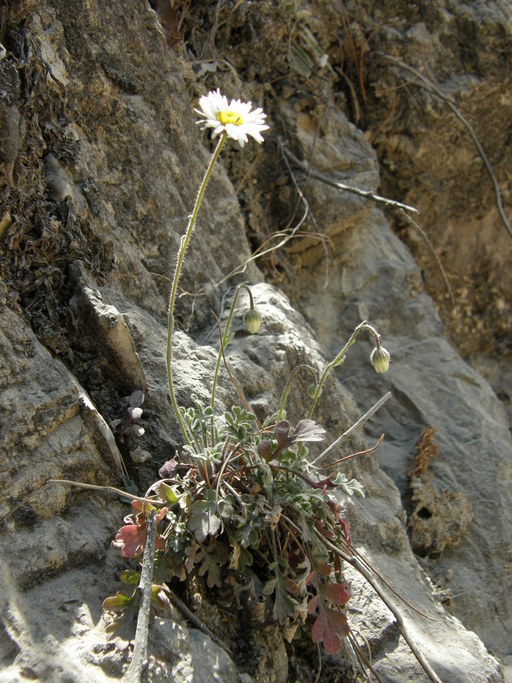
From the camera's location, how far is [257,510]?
1899 mm

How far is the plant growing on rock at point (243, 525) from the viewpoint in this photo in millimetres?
1788

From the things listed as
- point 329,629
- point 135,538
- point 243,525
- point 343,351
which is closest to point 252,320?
point 343,351

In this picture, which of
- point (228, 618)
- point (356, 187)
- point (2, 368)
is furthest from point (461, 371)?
point (2, 368)

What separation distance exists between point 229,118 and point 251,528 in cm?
111

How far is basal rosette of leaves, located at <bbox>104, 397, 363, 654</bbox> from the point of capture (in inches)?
71.4

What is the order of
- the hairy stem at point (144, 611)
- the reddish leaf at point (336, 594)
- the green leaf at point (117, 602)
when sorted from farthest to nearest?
1. the reddish leaf at point (336, 594)
2. the green leaf at point (117, 602)
3. the hairy stem at point (144, 611)

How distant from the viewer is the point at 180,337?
2.62m

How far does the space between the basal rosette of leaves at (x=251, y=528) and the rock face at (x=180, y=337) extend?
128mm

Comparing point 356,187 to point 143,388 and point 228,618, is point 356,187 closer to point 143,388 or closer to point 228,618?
point 143,388

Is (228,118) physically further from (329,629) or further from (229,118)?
(329,629)

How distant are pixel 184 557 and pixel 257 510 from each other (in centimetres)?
24

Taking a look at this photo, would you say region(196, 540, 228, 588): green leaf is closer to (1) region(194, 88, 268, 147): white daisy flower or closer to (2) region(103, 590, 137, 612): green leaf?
(2) region(103, 590, 137, 612): green leaf

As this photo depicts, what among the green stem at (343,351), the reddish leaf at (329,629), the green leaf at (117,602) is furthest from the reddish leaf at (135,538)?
the green stem at (343,351)

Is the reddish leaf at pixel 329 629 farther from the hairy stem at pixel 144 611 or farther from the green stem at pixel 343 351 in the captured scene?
the green stem at pixel 343 351
